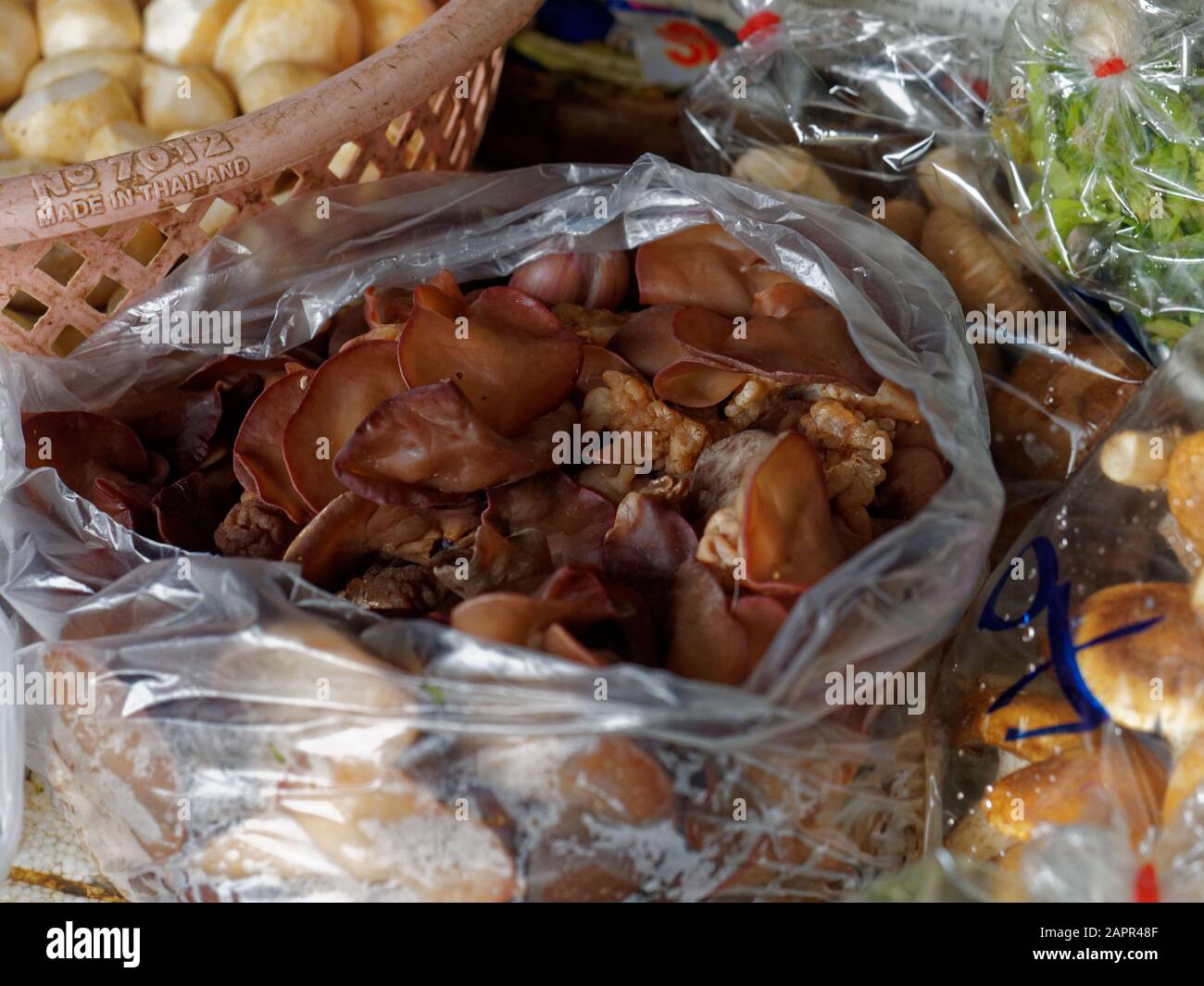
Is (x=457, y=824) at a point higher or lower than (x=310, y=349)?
lower

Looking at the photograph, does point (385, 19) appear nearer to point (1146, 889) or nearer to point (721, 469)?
point (721, 469)

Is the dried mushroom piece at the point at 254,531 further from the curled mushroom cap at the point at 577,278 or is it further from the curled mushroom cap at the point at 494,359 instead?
the curled mushroom cap at the point at 577,278

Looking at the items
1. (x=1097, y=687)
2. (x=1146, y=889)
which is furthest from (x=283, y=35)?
(x=1146, y=889)

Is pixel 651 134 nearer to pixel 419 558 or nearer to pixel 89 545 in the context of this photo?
pixel 419 558

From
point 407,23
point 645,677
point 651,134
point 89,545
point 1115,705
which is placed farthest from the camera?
point 651,134
